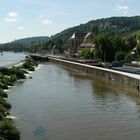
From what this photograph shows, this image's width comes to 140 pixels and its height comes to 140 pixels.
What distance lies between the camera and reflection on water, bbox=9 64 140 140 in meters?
27.8

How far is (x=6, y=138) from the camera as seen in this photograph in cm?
2455

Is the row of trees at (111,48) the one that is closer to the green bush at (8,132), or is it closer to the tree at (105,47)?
the tree at (105,47)

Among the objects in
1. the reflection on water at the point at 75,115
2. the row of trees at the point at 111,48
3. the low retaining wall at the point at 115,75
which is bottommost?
the reflection on water at the point at 75,115

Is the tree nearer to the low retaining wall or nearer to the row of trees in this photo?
the row of trees

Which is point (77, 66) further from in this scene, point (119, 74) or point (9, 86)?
point (9, 86)

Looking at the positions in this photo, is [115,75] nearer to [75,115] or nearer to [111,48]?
[75,115]

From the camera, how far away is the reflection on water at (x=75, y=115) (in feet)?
91.2

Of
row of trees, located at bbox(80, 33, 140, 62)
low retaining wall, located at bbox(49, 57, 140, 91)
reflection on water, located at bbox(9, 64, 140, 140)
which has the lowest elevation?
reflection on water, located at bbox(9, 64, 140, 140)

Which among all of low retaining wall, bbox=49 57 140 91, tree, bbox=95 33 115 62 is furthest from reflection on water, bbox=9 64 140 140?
tree, bbox=95 33 115 62

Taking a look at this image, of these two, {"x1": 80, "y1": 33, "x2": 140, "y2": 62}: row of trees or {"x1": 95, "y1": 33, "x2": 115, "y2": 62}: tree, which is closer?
{"x1": 80, "y1": 33, "x2": 140, "y2": 62}: row of trees

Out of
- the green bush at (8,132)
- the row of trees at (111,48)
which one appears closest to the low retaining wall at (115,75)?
the row of trees at (111,48)

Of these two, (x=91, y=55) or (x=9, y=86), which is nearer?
(x=9, y=86)

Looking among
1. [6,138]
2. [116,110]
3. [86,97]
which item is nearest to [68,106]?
[116,110]

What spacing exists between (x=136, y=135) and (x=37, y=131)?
20.7ft
